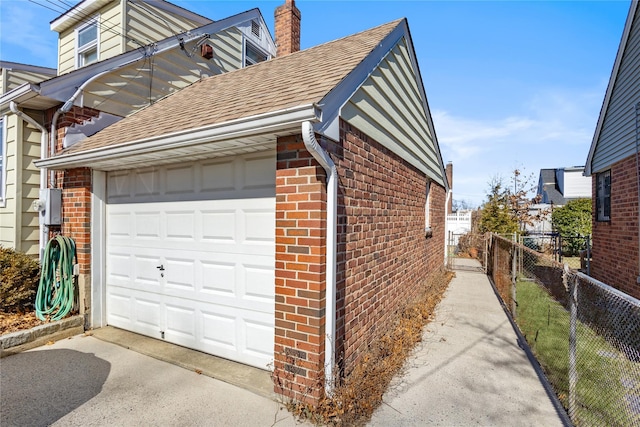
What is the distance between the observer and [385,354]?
13.1 ft

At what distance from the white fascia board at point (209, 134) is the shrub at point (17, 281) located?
2.03 metres

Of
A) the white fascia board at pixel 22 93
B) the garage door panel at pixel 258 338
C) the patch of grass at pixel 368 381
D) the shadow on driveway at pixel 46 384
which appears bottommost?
the shadow on driveway at pixel 46 384

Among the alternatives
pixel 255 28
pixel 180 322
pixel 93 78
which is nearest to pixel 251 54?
pixel 255 28

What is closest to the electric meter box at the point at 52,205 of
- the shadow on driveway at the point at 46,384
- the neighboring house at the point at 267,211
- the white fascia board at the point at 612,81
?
the neighboring house at the point at 267,211

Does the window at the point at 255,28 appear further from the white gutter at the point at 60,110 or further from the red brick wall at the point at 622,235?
the red brick wall at the point at 622,235

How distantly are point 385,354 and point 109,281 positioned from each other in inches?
175

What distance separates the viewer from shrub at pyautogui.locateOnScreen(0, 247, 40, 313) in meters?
4.86

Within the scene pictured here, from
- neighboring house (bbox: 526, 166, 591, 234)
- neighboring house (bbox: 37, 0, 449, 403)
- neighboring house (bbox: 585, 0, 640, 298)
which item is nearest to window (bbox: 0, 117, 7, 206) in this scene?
neighboring house (bbox: 37, 0, 449, 403)

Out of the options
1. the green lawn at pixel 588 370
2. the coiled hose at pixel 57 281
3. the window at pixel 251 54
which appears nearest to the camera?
the green lawn at pixel 588 370

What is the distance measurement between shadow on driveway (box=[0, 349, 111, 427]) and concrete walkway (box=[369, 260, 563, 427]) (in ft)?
9.70

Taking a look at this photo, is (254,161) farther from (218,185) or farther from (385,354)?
(385,354)

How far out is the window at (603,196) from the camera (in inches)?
293

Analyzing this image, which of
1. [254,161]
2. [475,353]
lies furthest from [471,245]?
[254,161]

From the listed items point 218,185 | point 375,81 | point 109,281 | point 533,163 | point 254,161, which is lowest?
point 109,281
